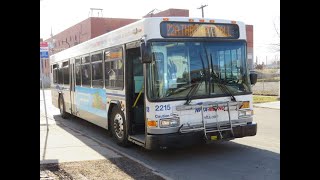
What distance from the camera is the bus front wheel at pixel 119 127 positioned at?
A: 29.1 ft

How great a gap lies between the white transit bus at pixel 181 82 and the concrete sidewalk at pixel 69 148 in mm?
713

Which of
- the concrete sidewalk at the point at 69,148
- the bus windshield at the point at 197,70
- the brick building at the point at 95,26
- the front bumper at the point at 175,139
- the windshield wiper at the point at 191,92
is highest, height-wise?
the brick building at the point at 95,26

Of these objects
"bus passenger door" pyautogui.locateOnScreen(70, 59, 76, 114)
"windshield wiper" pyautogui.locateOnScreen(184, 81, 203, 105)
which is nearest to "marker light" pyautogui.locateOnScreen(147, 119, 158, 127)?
"windshield wiper" pyautogui.locateOnScreen(184, 81, 203, 105)

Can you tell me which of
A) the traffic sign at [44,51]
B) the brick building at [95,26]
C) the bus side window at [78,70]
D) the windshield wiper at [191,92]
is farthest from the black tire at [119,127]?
the brick building at [95,26]

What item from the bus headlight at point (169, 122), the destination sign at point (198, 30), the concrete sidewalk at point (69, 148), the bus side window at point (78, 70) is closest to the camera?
the bus headlight at point (169, 122)

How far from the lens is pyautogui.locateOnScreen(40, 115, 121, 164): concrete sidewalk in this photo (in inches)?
314

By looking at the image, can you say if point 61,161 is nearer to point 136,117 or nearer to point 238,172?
point 136,117

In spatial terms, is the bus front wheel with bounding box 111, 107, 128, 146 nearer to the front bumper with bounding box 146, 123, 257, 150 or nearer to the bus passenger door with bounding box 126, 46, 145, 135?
the bus passenger door with bounding box 126, 46, 145, 135

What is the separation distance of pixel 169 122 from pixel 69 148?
10.1ft

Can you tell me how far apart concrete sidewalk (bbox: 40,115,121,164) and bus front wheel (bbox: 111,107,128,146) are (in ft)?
1.44

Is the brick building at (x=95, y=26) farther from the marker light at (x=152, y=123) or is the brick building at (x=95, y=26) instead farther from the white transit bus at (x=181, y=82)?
the marker light at (x=152, y=123)

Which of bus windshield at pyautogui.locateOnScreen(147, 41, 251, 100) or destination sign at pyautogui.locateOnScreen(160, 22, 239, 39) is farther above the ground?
destination sign at pyautogui.locateOnScreen(160, 22, 239, 39)
